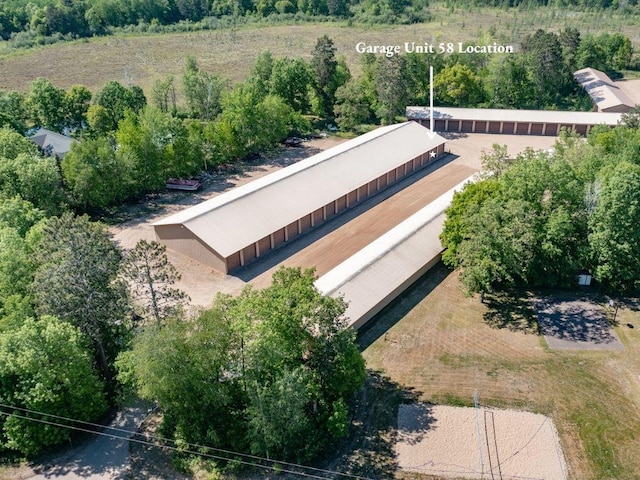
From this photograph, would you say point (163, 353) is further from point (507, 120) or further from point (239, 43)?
point (239, 43)

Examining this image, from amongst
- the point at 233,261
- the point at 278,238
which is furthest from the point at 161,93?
the point at 233,261

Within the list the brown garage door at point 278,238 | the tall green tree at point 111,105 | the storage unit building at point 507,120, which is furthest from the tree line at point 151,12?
the brown garage door at point 278,238

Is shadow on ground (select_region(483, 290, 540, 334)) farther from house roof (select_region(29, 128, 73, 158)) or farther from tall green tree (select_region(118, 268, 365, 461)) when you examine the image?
house roof (select_region(29, 128, 73, 158))

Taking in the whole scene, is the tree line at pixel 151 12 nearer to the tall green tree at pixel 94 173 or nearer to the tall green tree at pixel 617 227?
the tall green tree at pixel 94 173

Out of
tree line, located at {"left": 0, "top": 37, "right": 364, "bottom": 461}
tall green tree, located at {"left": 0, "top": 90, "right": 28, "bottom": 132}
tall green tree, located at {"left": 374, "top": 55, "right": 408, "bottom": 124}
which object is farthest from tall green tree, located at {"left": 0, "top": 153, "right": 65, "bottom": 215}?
tall green tree, located at {"left": 374, "top": 55, "right": 408, "bottom": 124}

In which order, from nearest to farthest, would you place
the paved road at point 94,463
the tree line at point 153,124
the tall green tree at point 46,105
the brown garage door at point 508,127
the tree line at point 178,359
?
1. the tree line at point 178,359
2. the paved road at point 94,463
3. the tree line at point 153,124
4. the tall green tree at point 46,105
5. the brown garage door at point 508,127

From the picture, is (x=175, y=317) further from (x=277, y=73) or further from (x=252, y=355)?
(x=277, y=73)
